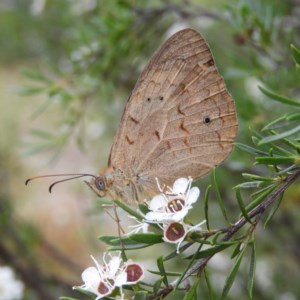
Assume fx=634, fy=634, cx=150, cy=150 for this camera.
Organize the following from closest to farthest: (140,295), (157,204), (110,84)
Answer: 1. (140,295)
2. (157,204)
3. (110,84)

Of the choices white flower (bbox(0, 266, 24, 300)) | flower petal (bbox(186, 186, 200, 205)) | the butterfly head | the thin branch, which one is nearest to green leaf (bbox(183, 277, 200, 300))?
the thin branch

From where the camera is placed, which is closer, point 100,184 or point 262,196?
point 262,196

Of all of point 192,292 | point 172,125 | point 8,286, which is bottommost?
point 8,286

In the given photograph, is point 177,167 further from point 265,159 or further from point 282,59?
point 282,59

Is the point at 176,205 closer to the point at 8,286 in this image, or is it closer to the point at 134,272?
the point at 134,272

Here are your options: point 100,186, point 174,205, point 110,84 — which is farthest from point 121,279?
point 110,84

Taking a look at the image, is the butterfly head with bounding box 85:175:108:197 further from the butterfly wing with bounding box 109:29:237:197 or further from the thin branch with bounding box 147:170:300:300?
the thin branch with bounding box 147:170:300:300

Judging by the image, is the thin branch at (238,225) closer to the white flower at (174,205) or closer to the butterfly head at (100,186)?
the white flower at (174,205)

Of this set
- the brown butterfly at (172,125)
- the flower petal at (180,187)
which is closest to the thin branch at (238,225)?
the flower petal at (180,187)
